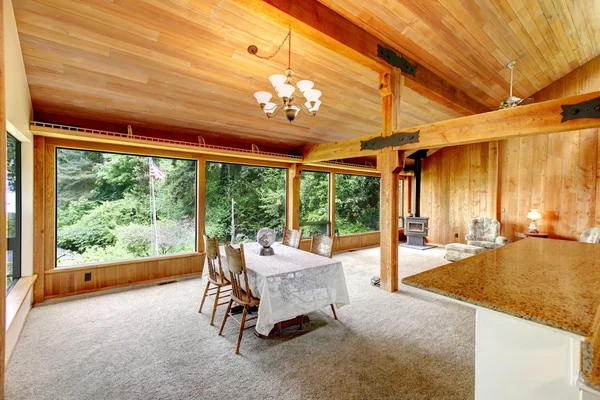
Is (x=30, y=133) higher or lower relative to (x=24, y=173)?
higher

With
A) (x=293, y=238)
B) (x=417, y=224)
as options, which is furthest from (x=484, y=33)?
(x=417, y=224)

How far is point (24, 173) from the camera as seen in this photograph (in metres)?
3.46

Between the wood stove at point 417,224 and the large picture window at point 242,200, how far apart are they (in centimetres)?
395

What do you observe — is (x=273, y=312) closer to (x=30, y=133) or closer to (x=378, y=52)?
(x=378, y=52)

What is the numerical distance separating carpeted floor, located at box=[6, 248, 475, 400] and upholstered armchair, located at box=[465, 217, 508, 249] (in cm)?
341

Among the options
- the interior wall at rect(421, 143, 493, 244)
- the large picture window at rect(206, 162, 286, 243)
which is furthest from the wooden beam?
the interior wall at rect(421, 143, 493, 244)

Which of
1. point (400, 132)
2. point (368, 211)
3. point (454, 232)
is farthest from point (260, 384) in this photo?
point (454, 232)

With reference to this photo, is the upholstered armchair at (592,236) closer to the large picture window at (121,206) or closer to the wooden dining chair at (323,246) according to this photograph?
the wooden dining chair at (323,246)

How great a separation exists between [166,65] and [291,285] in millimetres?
2940

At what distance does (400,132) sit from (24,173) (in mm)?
4931

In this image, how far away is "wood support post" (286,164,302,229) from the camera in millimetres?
6309

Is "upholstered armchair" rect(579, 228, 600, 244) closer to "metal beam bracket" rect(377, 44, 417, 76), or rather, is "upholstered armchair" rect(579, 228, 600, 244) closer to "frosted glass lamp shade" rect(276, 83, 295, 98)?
"metal beam bracket" rect(377, 44, 417, 76)

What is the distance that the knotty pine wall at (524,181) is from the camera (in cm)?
556

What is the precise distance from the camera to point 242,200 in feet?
18.3
